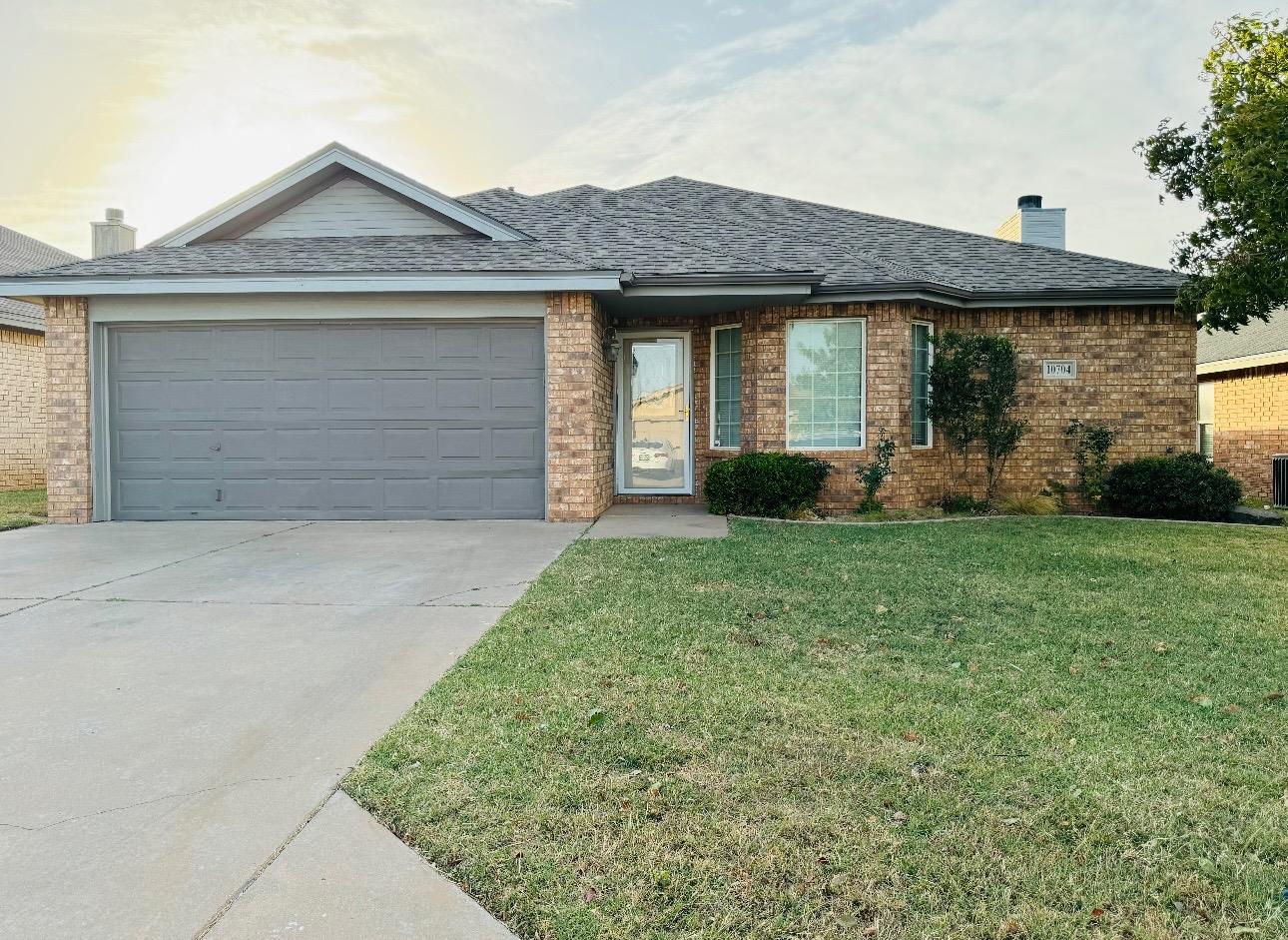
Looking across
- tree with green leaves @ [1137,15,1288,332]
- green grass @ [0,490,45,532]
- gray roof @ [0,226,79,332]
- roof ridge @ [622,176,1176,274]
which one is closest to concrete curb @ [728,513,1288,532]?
tree with green leaves @ [1137,15,1288,332]

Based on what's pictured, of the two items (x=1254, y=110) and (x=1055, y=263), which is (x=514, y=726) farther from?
(x=1055, y=263)

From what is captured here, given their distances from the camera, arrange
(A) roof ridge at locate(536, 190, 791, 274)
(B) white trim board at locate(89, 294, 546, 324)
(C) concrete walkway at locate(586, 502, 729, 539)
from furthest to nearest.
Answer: (A) roof ridge at locate(536, 190, 791, 274) < (B) white trim board at locate(89, 294, 546, 324) < (C) concrete walkway at locate(586, 502, 729, 539)

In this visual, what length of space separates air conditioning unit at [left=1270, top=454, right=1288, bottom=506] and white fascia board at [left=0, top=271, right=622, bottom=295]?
12.2 m

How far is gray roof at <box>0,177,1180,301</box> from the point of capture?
961 centimetres

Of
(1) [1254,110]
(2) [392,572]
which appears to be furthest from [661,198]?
(2) [392,572]

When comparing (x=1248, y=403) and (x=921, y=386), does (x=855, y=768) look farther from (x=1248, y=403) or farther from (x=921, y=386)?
(x=1248, y=403)

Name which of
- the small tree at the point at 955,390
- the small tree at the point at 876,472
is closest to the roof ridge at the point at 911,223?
the small tree at the point at 955,390

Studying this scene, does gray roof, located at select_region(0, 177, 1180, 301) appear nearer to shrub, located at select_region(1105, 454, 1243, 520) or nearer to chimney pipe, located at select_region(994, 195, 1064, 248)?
chimney pipe, located at select_region(994, 195, 1064, 248)

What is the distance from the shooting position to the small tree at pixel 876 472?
34.0ft

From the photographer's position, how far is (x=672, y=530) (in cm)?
871

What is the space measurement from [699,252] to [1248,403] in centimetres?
1214

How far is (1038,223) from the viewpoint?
14445 mm

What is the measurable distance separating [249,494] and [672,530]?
552cm

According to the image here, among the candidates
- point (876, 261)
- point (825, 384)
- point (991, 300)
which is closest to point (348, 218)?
point (825, 384)
